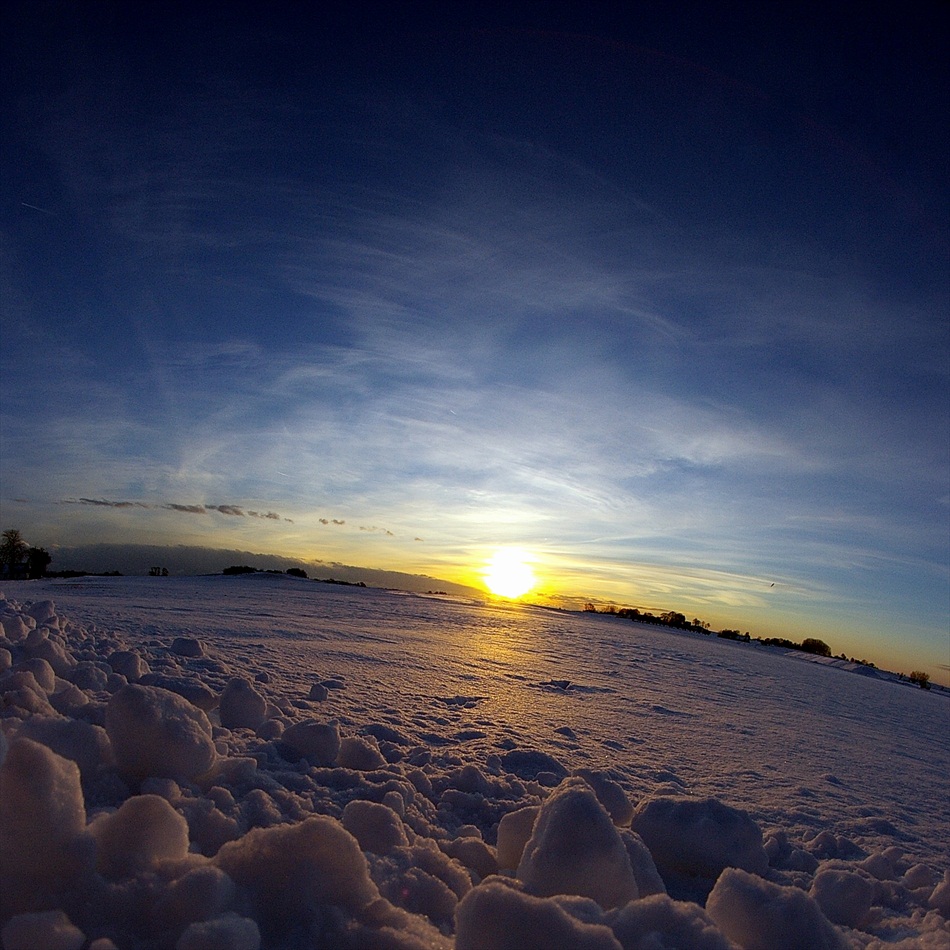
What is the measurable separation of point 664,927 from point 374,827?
65 cm

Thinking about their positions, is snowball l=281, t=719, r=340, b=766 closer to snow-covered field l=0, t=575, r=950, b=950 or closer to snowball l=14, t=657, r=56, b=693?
snow-covered field l=0, t=575, r=950, b=950

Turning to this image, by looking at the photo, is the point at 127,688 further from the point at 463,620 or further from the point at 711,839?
the point at 463,620

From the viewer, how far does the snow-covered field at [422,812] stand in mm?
951

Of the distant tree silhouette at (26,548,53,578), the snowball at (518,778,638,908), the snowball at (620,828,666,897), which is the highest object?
the snowball at (518,778,638,908)

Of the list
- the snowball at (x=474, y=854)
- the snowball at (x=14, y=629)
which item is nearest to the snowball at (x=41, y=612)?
the snowball at (x=14, y=629)

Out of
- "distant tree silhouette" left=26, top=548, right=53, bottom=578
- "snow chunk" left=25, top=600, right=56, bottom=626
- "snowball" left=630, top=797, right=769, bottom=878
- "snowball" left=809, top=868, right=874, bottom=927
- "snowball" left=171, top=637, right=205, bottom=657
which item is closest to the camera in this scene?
"snowball" left=809, top=868, right=874, bottom=927

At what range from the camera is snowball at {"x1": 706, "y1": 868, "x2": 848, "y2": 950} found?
1086mm

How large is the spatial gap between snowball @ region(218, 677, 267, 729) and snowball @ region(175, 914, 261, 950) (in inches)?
53.0

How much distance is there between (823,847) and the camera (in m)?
1.92

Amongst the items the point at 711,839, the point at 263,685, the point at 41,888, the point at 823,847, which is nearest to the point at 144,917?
the point at 41,888

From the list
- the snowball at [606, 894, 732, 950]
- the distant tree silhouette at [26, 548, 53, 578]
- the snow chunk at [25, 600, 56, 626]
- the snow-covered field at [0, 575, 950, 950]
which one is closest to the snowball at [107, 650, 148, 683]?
the snow-covered field at [0, 575, 950, 950]

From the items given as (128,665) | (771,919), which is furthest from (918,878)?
(128,665)

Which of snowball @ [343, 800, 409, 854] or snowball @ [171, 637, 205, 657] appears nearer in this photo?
snowball @ [343, 800, 409, 854]

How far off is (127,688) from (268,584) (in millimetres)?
10849
